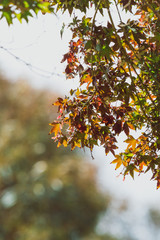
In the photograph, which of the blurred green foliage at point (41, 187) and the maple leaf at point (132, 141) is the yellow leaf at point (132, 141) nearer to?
the maple leaf at point (132, 141)

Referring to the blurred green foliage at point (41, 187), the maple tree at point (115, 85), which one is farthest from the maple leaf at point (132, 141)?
the blurred green foliage at point (41, 187)

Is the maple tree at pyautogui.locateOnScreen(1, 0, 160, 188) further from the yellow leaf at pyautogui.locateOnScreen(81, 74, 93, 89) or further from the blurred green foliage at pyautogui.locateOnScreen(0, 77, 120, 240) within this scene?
the blurred green foliage at pyautogui.locateOnScreen(0, 77, 120, 240)

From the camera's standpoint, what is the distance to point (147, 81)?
160cm

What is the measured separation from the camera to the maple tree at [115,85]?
4.90 ft

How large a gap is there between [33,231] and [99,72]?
933cm

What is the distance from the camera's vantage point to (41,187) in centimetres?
1045

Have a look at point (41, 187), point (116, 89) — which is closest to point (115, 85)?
point (116, 89)

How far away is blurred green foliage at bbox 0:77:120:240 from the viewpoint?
1043 cm

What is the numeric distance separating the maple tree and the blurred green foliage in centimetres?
873

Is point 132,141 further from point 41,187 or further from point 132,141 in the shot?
point 41,187

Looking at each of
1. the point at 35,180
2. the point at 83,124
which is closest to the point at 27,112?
the point at 35,180

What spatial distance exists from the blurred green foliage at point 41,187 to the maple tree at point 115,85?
28.6 ft

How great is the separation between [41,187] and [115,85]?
9374 millimetres

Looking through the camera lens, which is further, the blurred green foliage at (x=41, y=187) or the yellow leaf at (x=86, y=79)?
the blurred green foliage at (x=41, y=187)
